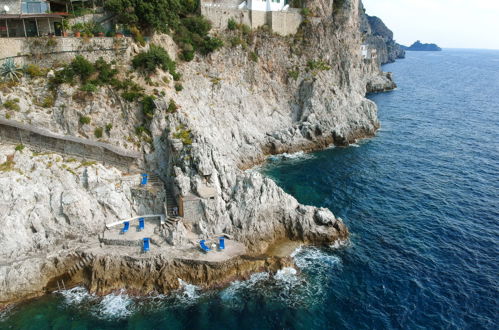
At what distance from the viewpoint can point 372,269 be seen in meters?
33.7

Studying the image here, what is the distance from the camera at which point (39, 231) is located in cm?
3416

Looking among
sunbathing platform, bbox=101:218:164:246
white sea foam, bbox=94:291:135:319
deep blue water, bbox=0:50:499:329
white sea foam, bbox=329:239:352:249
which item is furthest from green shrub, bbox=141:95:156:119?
white sea foam, bbox=329:239:352:249

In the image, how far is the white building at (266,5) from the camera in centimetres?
6378

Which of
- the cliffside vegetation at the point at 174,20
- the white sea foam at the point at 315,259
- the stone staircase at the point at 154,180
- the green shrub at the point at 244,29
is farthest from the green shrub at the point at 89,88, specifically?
the green shrub at the point at 244,29

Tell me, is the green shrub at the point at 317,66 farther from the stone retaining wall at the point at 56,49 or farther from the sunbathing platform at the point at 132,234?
the sunbathing platform at the point at 132,234

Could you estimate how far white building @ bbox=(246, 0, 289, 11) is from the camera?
63.8 m

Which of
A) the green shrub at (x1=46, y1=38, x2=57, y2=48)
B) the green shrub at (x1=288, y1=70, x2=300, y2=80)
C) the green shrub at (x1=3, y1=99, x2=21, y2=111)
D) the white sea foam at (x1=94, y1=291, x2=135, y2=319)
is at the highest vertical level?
the green shrub at (x1=46, y1=38, x2=57, y2=48)

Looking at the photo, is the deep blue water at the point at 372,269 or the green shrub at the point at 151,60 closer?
the deep blue water at the point at 372,269

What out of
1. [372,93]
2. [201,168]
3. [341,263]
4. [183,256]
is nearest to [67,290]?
[183,256]

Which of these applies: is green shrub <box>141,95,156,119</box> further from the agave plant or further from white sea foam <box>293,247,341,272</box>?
white sea foam <box>293,247,341,272</box>

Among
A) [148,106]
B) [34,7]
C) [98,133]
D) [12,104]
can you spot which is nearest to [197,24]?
[148,106]

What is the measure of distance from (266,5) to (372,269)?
53.1 m

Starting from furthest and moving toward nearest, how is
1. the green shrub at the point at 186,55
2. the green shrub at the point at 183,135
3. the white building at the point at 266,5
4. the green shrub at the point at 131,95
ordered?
the white building at the point at 266,5, the green shrub at the point at 186,55, the green shrub at the point at 131,95, the green shrub at the point at 183,135

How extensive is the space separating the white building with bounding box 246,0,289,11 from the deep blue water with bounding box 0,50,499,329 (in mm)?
29889
